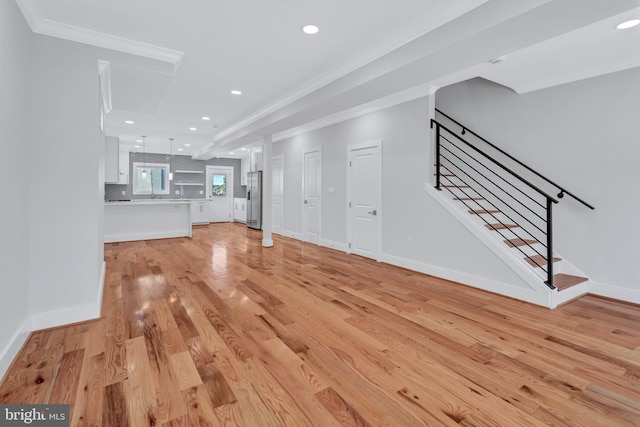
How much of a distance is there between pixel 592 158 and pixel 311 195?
4.84 meters

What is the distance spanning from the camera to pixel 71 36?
9.01 ft

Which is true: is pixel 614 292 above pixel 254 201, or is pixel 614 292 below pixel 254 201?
below

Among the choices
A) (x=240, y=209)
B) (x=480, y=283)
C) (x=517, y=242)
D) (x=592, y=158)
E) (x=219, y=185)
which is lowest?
(x=480, y=283)

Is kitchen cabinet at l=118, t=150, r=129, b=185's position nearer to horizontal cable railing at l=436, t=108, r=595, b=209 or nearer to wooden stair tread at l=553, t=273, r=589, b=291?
horizontal cable railing at l=436, t=108, r=595, b=209

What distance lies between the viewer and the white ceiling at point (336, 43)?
94.5 inches

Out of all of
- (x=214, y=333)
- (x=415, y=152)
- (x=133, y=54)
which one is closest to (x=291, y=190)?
(x=415, y=152)

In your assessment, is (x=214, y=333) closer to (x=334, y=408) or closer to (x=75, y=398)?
(x=75, y=398)

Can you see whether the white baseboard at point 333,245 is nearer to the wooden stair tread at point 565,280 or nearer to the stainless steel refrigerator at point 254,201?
the wooden stair tread at point 565,280

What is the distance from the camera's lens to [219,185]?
11.9m

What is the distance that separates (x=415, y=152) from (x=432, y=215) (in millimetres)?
1026

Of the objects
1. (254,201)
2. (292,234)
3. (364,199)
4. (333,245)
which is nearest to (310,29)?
(364,199)

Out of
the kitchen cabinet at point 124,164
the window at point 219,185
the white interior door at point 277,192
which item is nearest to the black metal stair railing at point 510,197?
the white interior door at point 277,192

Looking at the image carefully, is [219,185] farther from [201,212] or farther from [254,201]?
[254,201]

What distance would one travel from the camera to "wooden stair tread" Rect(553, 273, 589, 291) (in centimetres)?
343
